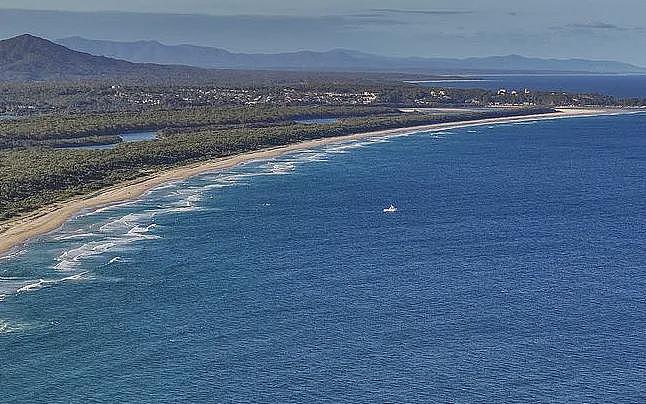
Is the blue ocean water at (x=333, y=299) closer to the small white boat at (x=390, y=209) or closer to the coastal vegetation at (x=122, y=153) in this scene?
the small white boat at (x=390, y=209)

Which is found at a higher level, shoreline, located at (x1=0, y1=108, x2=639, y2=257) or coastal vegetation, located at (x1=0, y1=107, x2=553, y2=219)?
coastal vegetation, located at (x1=0, y1=107, x2=553, y2=219)

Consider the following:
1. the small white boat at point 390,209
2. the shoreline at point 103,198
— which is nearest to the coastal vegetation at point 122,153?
the shoreline at point 103,198

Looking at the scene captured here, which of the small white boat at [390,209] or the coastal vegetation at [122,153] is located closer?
the small white boat at [390,209]

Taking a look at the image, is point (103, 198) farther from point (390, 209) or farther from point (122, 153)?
point (122, 153)

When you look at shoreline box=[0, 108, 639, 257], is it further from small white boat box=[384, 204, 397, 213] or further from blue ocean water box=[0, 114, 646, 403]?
small white boat box=[384, 204, 397, 213]

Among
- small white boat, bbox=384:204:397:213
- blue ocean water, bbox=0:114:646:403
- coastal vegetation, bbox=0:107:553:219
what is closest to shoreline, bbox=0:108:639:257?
coastal vegetation, bbox=0:107:553:219

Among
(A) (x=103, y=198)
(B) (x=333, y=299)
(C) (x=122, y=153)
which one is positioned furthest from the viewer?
(C) (x=122, y=153)

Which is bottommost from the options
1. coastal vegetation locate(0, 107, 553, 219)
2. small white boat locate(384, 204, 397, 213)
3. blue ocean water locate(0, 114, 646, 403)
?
blue ocean water locate(0, 114, 646, 403)

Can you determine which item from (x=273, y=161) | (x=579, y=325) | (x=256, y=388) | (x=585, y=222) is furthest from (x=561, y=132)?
(x=256, y=388)

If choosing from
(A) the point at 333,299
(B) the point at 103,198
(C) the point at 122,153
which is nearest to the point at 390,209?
(B) the point at 103,198
